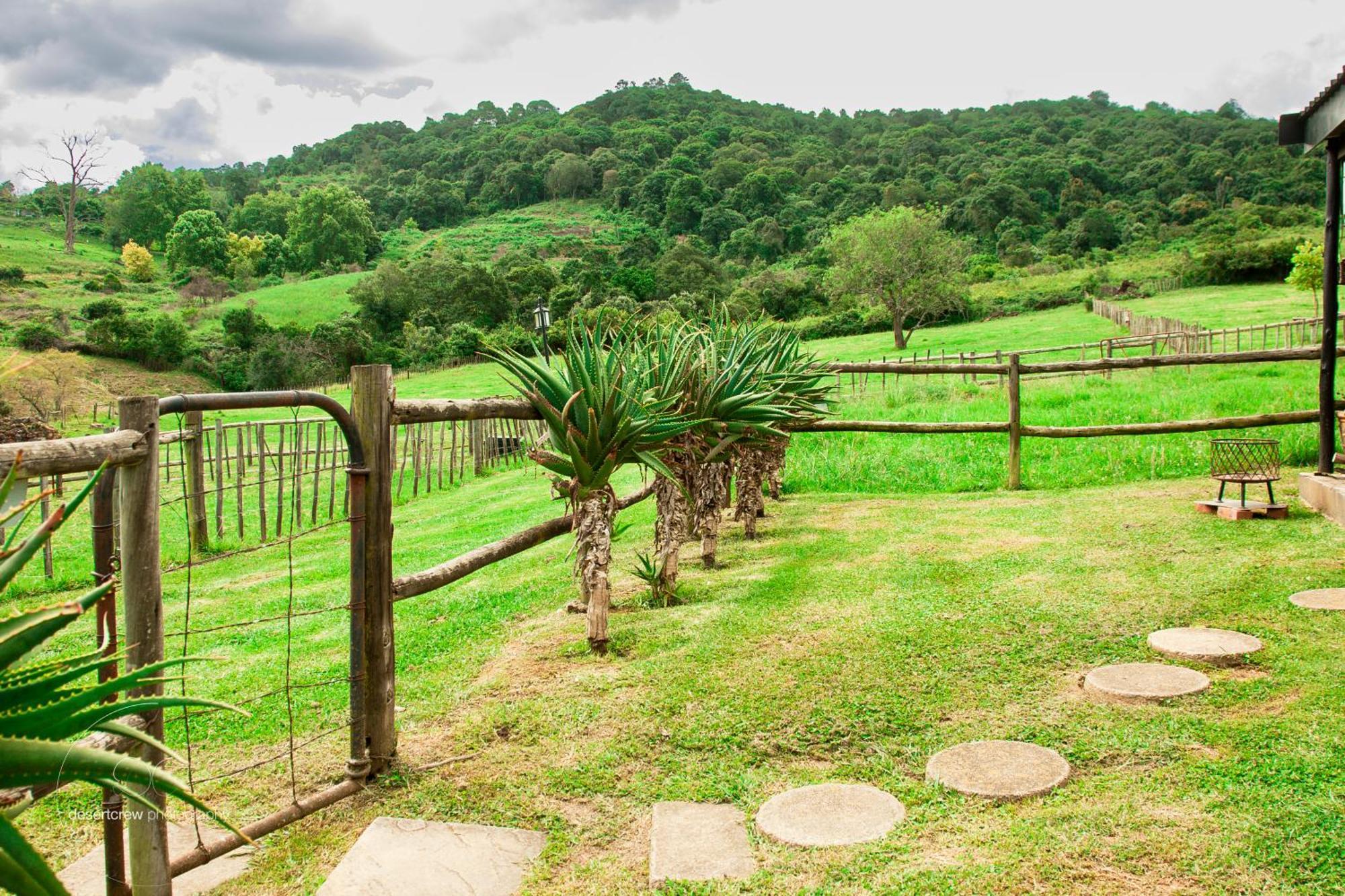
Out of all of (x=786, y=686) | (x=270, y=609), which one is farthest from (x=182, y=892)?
(x=270, y=609)

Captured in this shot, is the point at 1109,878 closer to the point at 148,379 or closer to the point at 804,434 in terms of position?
the point at 804,434

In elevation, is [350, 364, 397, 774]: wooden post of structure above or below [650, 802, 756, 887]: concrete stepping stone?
above

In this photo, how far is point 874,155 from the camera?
84.4 m

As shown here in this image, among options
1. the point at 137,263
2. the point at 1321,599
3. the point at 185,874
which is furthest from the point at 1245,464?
the point at 137,263

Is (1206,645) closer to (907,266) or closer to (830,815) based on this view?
(830,815)

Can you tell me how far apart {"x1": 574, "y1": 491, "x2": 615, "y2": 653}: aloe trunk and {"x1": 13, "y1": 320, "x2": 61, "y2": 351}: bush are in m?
41.1

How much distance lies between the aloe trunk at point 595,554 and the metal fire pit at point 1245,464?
4.86 meters

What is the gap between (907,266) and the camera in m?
41.6

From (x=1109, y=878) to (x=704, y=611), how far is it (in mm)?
2744

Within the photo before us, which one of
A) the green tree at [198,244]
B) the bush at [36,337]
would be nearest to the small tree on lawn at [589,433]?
the bush at [36,337]

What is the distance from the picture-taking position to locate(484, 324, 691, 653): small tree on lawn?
13.1 feet

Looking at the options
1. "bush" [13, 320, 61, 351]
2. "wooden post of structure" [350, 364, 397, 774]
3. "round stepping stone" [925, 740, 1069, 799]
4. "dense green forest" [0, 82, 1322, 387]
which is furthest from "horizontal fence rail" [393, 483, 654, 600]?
"bush" [13, 320, 61, 351]

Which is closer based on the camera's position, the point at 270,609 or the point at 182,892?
the point at 182,892

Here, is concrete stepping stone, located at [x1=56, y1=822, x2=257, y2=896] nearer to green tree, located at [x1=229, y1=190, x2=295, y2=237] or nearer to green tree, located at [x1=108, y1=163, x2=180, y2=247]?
green tree, located at [x1=108, y1=163, x2=180, y2=247]
